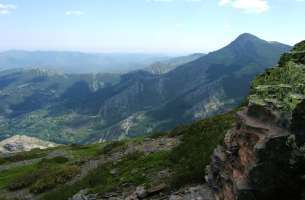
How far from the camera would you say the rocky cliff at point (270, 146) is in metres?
14.6

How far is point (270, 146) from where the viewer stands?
14797 millimetres

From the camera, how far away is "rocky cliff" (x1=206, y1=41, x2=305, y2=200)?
14641 millimetres

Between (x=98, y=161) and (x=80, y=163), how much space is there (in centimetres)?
279

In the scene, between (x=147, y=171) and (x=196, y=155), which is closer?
(x=196, y=155)

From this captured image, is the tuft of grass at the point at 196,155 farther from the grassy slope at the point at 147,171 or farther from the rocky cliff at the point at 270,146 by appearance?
the rocky cliff at the point at 270,146

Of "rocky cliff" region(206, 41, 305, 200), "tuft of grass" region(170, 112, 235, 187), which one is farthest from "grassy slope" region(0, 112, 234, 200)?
"rocky cliff" region(206, 41, 305, 200)

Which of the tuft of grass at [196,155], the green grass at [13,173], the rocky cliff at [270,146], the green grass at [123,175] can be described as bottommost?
the green grass at [13,173]

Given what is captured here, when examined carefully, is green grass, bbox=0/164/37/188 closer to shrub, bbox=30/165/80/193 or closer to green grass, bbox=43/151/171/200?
shrub, bbox=30/165/80/193

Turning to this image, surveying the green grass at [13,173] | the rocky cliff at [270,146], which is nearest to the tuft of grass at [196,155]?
the rocky cliff at [270,146]

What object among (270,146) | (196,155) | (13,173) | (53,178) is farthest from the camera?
(13,173)

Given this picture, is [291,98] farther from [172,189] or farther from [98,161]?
[98,161]

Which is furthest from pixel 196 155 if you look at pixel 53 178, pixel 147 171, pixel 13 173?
pixel 13 173

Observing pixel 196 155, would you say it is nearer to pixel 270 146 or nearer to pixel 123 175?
pixel 123 175

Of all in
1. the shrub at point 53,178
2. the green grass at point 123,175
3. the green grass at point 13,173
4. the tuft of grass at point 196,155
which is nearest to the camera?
the tuft of grass at point 196,155
